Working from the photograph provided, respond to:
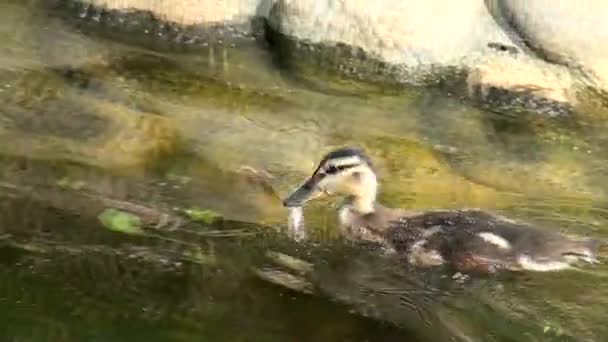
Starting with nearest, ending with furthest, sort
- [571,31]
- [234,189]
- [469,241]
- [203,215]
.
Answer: [469,241] → [203,215] → [234,189] → [571,31]

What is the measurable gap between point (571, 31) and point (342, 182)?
3.71ft

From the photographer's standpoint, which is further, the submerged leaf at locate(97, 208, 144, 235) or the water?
the submerged leaf at locate(97, 208, 144, 235)

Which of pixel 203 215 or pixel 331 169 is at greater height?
pixel 331 169

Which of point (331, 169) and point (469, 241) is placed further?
point (331, 169)

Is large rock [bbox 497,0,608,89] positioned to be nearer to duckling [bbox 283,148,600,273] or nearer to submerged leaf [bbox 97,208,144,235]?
duckling [bbox 283,148,600,273]

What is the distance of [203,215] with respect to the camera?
321 centimetres

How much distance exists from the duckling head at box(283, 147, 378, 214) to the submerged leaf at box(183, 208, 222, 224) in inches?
7.7

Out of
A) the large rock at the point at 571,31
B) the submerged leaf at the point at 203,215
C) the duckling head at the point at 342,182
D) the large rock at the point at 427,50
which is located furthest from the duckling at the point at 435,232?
the large rock at the point at 571,31

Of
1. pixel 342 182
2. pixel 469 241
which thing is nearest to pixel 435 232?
pixel 469 241

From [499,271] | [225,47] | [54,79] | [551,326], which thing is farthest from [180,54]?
[551,326]

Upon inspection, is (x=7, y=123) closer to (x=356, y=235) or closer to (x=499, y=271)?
(x=356, y=235)

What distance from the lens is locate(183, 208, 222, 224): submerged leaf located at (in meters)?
3.19

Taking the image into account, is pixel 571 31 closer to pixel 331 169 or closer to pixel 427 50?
pixel 427 50

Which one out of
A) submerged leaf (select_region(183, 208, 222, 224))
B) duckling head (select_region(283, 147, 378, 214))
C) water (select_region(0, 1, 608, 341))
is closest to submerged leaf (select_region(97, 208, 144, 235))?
water (select_region(0, 1, 608, 341))
